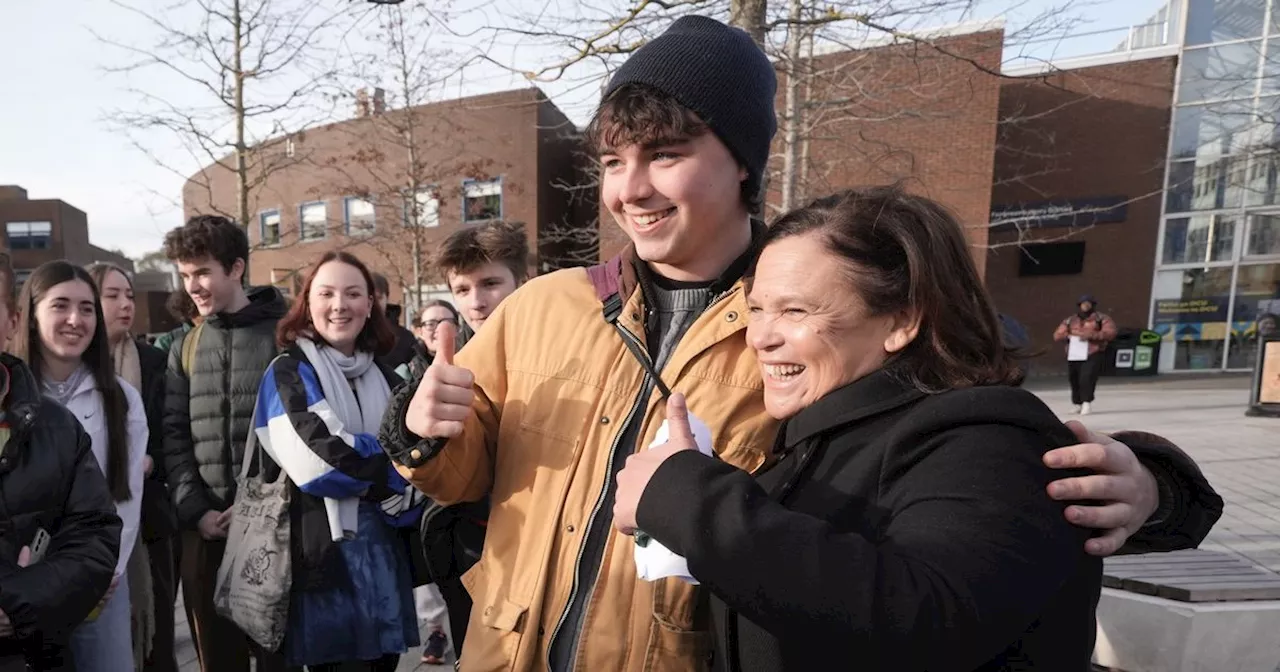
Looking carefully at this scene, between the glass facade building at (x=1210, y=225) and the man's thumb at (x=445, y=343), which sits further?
the glass facade building at (x=1210, y=225)

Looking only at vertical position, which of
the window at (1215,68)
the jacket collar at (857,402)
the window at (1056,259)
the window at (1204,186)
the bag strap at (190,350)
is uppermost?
the window at (1215,68)

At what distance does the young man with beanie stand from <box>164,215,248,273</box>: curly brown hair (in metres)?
2.23

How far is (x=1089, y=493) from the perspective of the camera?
90 cm

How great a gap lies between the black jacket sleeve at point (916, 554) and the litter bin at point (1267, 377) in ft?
37.5

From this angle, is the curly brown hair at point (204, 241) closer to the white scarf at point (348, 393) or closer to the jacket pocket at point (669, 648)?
the white scarf at point (348, 393)

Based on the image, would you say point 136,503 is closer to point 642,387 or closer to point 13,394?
point 13,394

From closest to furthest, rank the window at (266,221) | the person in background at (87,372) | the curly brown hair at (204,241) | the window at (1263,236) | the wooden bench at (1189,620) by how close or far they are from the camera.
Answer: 1. the wooden bench at (1189,620)
2. the person in background at (87,372)
3. the curly brown hair at (204,241)
4. the window at (1263,236)
5. the window at (266,221)

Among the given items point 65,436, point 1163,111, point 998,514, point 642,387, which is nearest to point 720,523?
point 998,514

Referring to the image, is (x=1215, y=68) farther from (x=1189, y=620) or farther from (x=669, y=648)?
(x=669, y=648)

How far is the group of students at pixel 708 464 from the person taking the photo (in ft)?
2.79

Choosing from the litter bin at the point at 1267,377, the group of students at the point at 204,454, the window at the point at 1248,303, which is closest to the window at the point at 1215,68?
the window at the point at 1248,303

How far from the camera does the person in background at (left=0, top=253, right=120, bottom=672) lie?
173 centimetres

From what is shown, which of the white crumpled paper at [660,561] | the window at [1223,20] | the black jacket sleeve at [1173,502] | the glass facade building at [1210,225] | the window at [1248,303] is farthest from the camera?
the window at [1248,303]

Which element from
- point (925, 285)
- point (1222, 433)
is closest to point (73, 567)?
point (925, 285)
